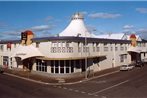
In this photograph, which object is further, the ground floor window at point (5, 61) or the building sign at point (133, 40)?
the building sign at point (133, 40)

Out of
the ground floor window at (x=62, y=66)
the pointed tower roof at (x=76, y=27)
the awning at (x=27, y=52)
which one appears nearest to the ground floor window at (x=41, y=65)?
the awning at (x=27, y=52)

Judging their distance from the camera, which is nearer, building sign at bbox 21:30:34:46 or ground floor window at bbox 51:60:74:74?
ground floor window at bbox 51:60:74:74

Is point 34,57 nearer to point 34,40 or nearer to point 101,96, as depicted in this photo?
point 34,40

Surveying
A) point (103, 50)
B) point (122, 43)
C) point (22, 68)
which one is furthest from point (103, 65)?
point (22, 68)

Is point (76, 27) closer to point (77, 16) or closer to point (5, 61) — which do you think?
point (77, 16)

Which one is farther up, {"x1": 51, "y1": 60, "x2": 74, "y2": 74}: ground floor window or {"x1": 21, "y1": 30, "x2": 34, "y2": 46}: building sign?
{"x1": 21, "y1": 30, "x2": 34, "y2": 46}: building sign

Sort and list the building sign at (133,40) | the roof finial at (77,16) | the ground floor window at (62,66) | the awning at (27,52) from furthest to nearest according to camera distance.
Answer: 1. the building sign at (133,40)
2. the roof finial at (77,16)
3. the awning at (27,52)
4. the ground floor window at (62,66)

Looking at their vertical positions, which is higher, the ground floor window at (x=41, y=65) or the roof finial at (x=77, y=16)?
the roof finial at (x=77, y=16)

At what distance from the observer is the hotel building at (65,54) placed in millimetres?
47441

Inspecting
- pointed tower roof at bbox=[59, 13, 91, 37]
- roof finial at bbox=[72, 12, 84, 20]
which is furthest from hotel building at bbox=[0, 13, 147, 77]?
roof finial at bbox=[72, 12, 84, 20]

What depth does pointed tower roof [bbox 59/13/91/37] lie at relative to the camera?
67.3 metres

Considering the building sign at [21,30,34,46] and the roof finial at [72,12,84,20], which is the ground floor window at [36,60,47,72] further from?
the roof finial at [72,12,84,20]

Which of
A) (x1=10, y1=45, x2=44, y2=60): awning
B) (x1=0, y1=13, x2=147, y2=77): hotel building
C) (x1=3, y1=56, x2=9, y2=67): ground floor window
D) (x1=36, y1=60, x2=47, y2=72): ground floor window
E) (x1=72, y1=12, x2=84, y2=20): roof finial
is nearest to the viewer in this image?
(x1=0, y1=13, x2=147, y2=77): hotel building

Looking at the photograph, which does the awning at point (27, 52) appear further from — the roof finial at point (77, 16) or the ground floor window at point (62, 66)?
the roof finial at point (77, 16)
